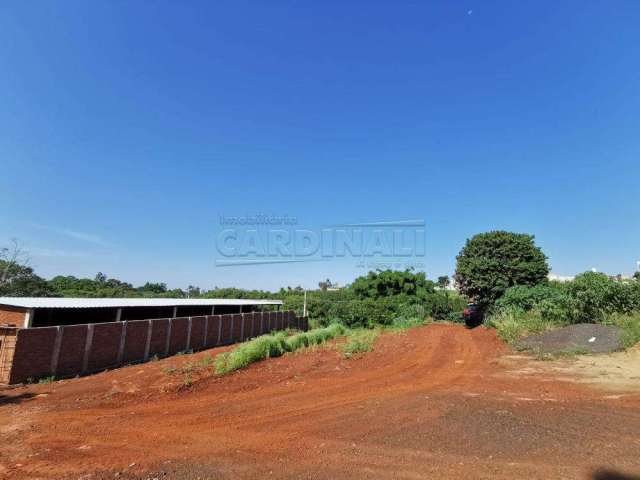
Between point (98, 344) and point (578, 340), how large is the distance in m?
16.2

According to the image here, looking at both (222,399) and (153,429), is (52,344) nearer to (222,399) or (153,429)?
(222,399)

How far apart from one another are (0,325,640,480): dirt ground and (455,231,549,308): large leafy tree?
361 inches

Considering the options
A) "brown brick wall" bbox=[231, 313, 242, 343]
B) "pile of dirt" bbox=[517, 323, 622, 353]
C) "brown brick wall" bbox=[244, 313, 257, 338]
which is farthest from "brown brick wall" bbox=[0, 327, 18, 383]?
"pile of dirt" bbox=[517, 323, 622, 353]

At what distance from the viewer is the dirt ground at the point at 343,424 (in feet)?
13.3

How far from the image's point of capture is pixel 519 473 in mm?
3725

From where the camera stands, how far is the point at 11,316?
1407cm

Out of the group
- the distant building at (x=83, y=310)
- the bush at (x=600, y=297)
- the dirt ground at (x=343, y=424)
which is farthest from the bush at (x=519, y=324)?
the distant building at (x=83, y=310)

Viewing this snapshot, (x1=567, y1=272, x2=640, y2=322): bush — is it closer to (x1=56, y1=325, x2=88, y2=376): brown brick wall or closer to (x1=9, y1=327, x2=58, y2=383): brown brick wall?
(x1=56, y1=325, x2=88, y2=376): brown brick wall

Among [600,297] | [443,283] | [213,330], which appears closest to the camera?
[600,297]

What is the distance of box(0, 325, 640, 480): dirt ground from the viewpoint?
13.3 ft

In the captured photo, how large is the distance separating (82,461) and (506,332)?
43.2ft

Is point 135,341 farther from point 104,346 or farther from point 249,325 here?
point 249,325

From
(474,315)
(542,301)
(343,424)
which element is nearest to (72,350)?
(343,424)

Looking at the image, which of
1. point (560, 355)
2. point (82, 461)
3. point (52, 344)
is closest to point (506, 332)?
point (560, 355)
